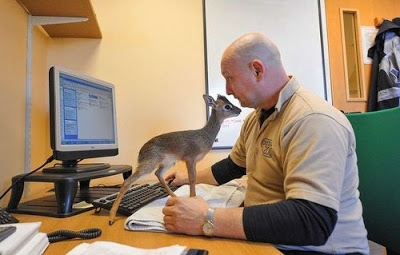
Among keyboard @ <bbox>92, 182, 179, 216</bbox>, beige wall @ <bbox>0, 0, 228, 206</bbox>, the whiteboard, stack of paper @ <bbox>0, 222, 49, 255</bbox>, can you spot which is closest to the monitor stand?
keyboard @ <bbox>92, 182, 179, 216</bbox>

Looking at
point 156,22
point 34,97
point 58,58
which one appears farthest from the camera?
point 156,22

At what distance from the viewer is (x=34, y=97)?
141 centimetres

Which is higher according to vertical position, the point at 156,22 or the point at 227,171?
the point at 156,22

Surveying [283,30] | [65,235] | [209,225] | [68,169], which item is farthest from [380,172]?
[283,30]

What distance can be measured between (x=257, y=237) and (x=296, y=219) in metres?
0.09

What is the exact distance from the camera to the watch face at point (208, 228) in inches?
25.7

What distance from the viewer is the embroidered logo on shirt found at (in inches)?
31.7

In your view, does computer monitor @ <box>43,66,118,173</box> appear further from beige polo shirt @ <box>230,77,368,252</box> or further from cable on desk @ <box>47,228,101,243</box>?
beige polo shirt @ <box>230,77,368,252</box>

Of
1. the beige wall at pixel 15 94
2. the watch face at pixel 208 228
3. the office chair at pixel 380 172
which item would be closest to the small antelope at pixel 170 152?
the watch face at pixel 208 228

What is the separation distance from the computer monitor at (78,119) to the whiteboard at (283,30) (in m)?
0.71

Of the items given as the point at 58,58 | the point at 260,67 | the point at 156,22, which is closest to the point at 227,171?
the point at 260,67

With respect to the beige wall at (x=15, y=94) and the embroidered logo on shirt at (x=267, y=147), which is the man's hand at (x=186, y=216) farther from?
the beige wall at (x=15, y=94)

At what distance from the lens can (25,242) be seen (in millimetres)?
537

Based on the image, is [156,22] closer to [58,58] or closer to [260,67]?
[58,58]
